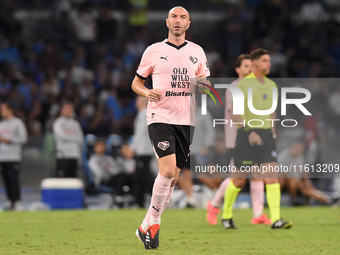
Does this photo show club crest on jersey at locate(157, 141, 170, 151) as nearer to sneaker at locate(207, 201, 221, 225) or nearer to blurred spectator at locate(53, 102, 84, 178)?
sneaker at locate(207, 201, 221, 225)

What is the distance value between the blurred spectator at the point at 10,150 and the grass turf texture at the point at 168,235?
224 cm

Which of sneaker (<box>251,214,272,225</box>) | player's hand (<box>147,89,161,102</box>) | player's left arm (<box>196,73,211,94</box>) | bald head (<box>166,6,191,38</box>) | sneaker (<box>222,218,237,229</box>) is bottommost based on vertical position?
sneaker (<box>251,214,272,225</box>)

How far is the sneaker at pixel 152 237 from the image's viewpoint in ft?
24.0

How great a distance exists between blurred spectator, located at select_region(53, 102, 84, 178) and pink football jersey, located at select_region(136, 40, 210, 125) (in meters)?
8.69

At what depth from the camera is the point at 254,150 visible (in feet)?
33.0

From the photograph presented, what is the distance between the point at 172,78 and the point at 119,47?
15.5m

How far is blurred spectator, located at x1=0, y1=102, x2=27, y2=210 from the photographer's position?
1564 cm

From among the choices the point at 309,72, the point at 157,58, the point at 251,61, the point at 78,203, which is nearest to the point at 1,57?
the point at 78,203

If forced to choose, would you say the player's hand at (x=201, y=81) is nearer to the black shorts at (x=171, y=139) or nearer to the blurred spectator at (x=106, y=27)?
the black shorts at (x=171, y=139)

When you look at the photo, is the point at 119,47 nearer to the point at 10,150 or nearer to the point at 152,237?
the point at 10,150

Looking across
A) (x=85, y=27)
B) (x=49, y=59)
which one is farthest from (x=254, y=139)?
(x=85, y=27)

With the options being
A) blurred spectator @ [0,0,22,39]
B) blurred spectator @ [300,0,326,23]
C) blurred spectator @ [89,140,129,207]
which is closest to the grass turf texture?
blurred spectator @ [89,140,129,207]

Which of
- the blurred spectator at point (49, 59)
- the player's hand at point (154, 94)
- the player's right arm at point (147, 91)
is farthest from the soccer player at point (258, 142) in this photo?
the blurred spectator at point (49, 59)

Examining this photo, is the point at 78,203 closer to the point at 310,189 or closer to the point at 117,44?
the point at 310,189
